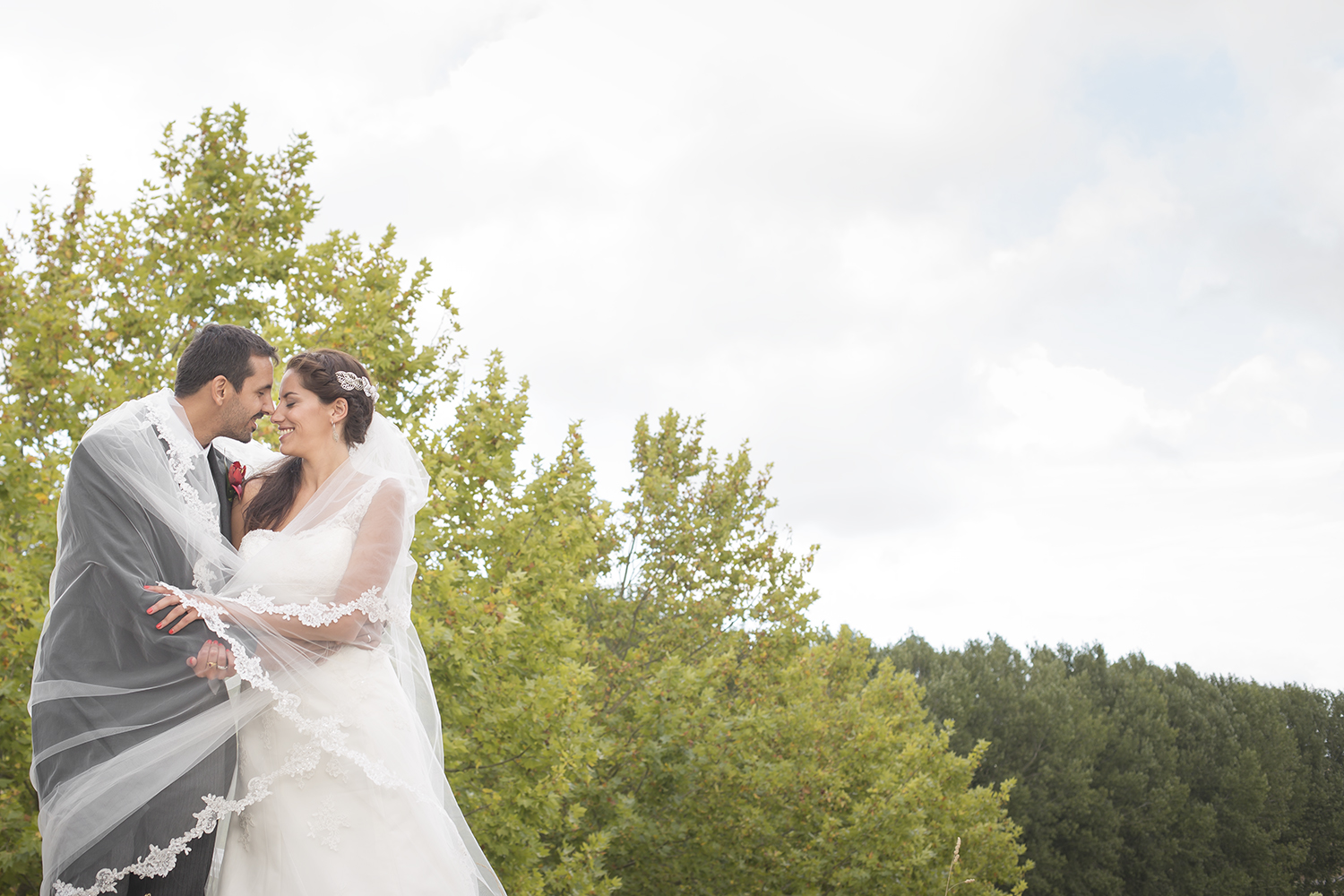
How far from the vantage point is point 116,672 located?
120 inches

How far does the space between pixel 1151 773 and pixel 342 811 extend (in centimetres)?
3304

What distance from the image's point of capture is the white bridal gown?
320 centimetres

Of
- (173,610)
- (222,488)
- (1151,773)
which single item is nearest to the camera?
(173,610)

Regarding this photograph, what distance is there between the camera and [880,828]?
12922 mm

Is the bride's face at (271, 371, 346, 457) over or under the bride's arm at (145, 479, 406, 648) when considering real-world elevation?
over

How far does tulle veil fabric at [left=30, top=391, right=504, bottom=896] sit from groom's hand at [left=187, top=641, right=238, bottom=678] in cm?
3

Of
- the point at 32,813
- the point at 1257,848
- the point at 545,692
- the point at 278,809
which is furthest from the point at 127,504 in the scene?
the point at 1257,848

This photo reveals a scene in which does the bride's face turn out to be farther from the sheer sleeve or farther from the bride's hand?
the bride's hand

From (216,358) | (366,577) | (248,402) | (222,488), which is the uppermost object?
(216,358)

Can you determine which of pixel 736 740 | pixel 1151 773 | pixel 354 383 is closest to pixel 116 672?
pixel 354 383

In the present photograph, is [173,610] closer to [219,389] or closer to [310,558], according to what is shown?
[310,558]

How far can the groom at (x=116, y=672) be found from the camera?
9.78ft

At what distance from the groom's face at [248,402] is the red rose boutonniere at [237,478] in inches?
10.9

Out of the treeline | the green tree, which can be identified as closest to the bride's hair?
the green tree
